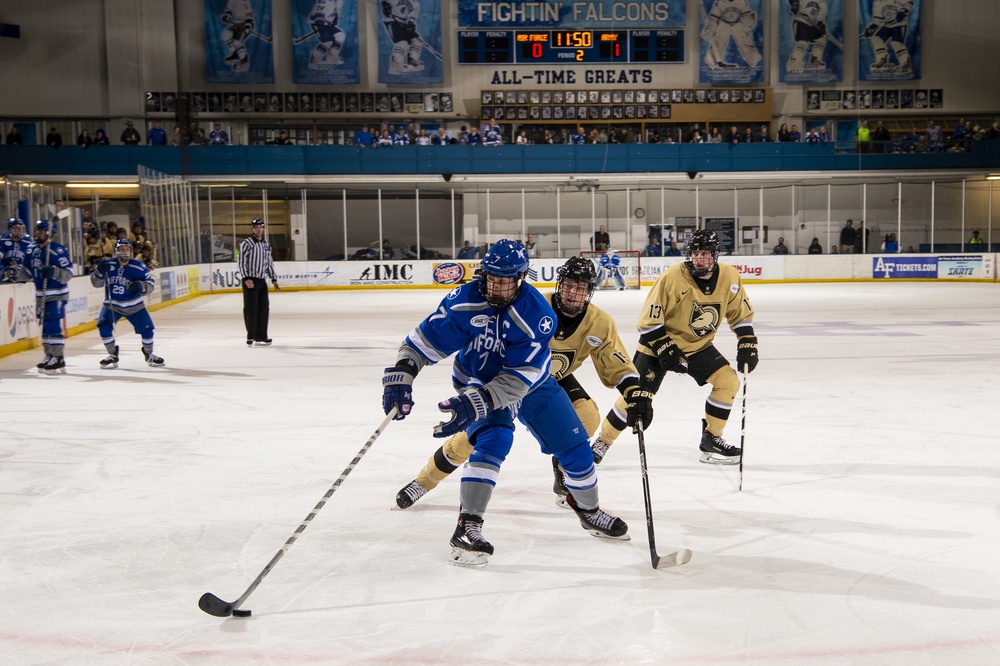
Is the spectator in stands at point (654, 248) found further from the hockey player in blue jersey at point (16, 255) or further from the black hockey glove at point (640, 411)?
the black hockey glove at point (640, 411)

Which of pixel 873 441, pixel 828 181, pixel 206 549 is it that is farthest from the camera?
pixel 828 181

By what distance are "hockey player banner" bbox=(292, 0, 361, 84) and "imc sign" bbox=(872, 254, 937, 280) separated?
17110mm

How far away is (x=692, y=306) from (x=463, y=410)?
8.55ft

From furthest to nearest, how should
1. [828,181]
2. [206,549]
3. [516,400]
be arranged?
[828,181], [206,549], [516,400]

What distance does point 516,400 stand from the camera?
390cm

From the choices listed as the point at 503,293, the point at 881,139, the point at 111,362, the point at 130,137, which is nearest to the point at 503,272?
the point at 503,293

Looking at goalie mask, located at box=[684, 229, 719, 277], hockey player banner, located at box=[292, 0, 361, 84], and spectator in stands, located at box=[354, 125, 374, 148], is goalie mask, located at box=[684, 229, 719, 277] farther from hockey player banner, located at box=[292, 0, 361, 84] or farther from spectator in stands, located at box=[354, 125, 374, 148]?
hockey player banner, located at box=[292, 0, 361, 84]

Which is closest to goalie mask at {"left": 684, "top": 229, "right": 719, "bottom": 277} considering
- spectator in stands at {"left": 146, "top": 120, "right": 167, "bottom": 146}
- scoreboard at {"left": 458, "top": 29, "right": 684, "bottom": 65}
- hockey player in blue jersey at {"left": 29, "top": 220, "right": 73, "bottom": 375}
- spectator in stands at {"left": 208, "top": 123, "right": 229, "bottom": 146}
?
hockey player in blue jersey at {"left": 29, "top": 220, "right": 73, "bottom": 375}

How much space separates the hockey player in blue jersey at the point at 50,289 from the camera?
399 inches

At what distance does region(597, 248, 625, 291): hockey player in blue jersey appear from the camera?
23.1 metres

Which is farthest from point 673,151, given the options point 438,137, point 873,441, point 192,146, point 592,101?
point 873,441

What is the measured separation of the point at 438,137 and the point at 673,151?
710cm

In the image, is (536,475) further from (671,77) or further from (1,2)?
(1,2)

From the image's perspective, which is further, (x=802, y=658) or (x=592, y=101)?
(x=592, y=101)
